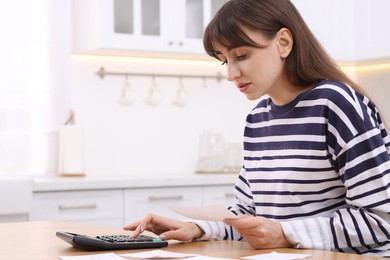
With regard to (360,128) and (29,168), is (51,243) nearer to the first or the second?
(360,128)

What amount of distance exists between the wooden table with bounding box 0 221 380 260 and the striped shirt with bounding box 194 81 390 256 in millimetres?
103

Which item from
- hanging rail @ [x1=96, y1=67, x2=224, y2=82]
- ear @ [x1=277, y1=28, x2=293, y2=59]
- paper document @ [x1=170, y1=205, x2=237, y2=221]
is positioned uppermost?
hanging rail @ [x1=96, y1=67, x2=224, y2=82]

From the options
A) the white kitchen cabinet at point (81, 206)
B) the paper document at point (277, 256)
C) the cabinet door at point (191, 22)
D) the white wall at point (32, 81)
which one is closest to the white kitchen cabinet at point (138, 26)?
the cabinet door at point (191, 22)

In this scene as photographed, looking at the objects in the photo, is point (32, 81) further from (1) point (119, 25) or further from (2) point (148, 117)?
(2) point (148, 117)

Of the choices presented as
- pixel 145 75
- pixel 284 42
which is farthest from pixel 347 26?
pixel 284 42

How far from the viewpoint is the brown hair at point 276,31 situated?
5.69ft

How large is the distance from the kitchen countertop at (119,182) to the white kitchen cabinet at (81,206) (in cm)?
3

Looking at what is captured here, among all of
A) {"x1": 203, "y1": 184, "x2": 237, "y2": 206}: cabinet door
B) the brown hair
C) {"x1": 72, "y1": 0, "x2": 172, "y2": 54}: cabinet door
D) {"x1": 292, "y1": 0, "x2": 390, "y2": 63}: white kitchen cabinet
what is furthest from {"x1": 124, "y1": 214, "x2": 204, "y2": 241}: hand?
{"x1": 292, "y1": 0, "x2": 390, "y2": 63}: white kitchen cabinet

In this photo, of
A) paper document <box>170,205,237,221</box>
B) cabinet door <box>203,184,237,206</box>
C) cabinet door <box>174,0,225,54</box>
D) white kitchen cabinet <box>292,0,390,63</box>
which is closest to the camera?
paper document <box>170,205,237,221</box>

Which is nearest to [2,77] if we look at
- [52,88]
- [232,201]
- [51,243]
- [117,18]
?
[52,88]

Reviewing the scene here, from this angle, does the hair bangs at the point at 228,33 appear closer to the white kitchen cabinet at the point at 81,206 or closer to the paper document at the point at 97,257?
the paper document at the point at 97,257

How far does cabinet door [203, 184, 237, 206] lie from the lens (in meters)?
3.85

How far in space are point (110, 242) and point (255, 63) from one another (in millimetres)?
534

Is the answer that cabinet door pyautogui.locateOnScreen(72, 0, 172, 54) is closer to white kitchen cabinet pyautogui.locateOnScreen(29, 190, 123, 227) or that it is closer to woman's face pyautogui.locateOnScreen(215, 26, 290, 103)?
white kitchen cabinet pyautogui.locateOnScreen(29, 190, 123, 227)
